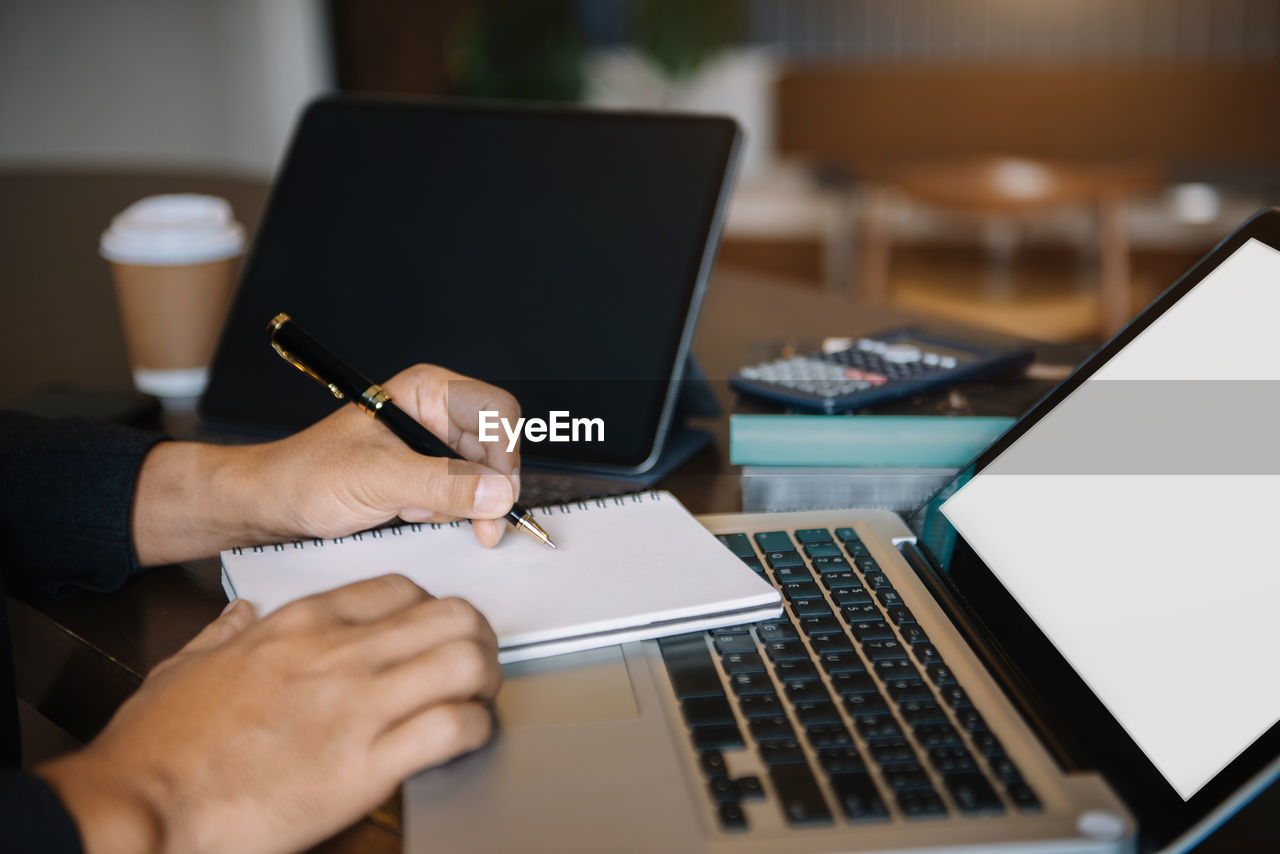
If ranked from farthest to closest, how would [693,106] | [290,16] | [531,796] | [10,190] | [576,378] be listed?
1. [693,106]
2. [290,16]
3. [10,190]
4. [576,378]
5. [531,796]

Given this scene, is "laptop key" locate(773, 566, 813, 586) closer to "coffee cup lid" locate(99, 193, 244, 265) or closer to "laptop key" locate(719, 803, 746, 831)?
"laptop key" locate(719, 803, 746, 831)

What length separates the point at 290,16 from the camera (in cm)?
430

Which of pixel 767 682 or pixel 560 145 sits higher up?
pixel 560 145

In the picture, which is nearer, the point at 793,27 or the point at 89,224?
the point at 89,224

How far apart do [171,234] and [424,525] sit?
433 millimetres

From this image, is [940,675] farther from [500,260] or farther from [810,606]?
[500,260]

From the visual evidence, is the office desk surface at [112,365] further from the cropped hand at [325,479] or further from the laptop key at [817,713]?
the laptop key at [817,713]

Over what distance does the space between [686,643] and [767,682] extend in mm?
54

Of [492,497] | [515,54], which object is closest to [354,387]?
[492,497]

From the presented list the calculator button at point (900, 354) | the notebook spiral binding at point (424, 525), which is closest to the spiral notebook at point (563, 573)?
the notebook spiral binding at point (424, 525)

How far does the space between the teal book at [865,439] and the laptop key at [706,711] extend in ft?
1.03

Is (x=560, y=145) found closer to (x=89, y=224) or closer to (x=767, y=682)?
(x=767, y=682)

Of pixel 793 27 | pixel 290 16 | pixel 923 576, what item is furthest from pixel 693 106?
pixel 923 576

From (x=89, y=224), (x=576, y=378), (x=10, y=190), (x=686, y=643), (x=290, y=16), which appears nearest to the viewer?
(x=686, y=643)
